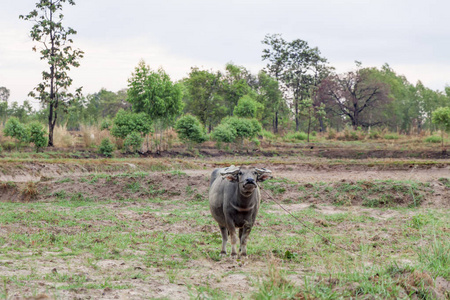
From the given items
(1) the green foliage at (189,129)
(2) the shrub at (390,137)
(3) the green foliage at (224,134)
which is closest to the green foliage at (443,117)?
(2) the shrub at (390,137)

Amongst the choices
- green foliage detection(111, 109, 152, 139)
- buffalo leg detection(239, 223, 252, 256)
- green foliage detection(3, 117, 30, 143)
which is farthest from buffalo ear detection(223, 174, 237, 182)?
green foliage detection(111, 109, 152, 139)

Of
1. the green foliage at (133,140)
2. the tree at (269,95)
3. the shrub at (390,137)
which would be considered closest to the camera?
the green foliage at (133,140)

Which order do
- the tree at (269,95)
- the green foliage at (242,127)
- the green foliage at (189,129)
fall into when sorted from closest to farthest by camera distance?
1. the green foliage at (189,129)
2. the green foliage at (242,127)
3. the tree at (269,95)

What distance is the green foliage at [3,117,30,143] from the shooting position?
2788 cm

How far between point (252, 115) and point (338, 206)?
92.2 feet

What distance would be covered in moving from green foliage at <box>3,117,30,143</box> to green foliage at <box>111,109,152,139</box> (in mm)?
5579

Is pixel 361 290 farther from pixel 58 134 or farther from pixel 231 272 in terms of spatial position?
pixel 58 134

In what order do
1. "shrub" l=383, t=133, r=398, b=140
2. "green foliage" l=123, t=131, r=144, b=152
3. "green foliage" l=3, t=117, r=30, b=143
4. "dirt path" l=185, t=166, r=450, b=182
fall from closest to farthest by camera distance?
"dirt path" l=185, t=166, r=450, b=182 → "green foliage" l=3, t=117, r=30, b=143 → "green foliage" l=123, t=131, r=144, b=152 → "shrub" l=383, t=133, r=398, b=140

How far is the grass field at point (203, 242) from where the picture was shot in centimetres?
581

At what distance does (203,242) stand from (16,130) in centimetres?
2198

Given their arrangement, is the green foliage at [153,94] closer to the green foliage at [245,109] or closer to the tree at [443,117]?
the green foliage at [245,109]

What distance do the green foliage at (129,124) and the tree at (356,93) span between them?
3955 cm

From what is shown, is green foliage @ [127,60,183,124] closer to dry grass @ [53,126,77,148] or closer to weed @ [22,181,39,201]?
dry grass @ [53,126,77,148]

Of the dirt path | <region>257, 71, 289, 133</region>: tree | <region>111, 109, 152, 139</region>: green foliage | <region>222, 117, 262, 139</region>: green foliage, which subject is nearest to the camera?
the dirt path
